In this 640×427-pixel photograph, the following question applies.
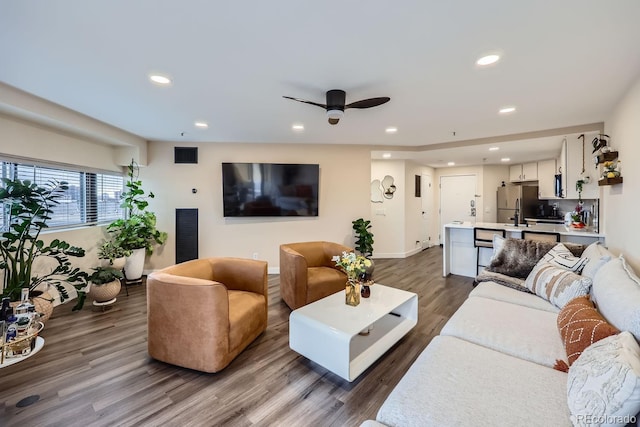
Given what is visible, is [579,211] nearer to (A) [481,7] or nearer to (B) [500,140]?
(B) [500,140]

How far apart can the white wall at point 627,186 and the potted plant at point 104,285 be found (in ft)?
17.3

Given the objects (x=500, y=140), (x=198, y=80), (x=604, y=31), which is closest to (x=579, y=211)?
(x=500, y=140)

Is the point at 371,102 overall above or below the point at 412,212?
above

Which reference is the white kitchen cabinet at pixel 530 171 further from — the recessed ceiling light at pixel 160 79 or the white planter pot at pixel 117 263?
the white planter pot at pixel 117 263

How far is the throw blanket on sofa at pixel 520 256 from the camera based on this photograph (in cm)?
296

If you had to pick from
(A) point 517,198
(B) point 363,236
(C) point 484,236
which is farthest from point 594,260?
(A) point 517,198

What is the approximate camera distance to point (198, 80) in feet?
7.73

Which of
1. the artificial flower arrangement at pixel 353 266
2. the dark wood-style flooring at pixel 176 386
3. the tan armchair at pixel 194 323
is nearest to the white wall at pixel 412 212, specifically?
the dark wood-style flooring at pixel 176 386

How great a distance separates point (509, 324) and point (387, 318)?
1.07 metres

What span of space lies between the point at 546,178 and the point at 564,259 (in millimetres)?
4600

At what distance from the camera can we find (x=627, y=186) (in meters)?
2.53

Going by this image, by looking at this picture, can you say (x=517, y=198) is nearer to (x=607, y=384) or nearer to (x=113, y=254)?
(x=607, y=384)

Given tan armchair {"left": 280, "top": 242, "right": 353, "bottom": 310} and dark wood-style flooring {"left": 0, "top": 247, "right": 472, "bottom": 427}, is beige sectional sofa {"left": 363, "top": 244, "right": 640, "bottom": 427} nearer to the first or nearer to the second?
dark wood-style flooring {"left": 0, "top": 247, "right": 472, "bottom": 427}

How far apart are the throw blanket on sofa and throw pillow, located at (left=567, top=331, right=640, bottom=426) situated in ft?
6.57
